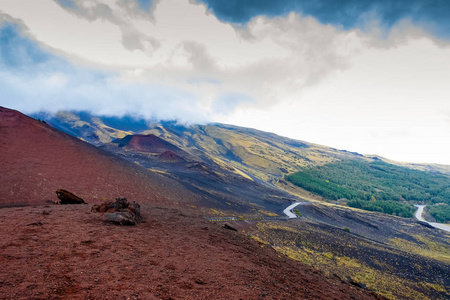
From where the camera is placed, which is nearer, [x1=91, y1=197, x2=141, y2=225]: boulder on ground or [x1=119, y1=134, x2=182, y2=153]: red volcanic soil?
[x1=91, y1=197, x2=141, y2=225]: boulder on ground

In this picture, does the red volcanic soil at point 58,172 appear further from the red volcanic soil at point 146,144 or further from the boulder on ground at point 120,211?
the red volcanic soil at point 146,144

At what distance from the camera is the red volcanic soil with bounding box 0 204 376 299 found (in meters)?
7.81

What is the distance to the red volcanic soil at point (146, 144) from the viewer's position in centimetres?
13012

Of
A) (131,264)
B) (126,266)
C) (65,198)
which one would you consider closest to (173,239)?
(131,264)

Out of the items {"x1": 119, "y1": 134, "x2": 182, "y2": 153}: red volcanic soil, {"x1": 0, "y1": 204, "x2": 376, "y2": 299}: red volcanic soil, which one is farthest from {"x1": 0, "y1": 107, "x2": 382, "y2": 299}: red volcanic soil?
{"x1": 119, "y1": 134, "x2": 182, "y2": 153}: red volcanic soil

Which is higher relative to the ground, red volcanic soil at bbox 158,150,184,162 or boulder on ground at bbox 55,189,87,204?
red volcanic soil at bbox 158,150,184,162

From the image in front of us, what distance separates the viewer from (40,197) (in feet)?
89.9

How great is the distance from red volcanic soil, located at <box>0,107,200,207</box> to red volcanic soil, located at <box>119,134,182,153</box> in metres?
80.0

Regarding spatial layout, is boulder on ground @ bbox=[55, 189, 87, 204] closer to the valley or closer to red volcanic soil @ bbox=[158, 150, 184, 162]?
the valley

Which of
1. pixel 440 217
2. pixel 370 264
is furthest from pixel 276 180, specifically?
pixel 370 264

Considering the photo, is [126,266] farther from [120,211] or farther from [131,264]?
[120,211]

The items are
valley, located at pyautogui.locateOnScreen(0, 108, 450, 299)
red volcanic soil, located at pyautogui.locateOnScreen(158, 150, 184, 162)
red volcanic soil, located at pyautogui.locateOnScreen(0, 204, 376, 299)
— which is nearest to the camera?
red volcanic soil, located at pyautogui.locateOnScreen(0, 204, 376, 299)

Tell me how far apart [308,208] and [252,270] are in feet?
286

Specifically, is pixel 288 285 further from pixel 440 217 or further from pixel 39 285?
pixel 440 217
